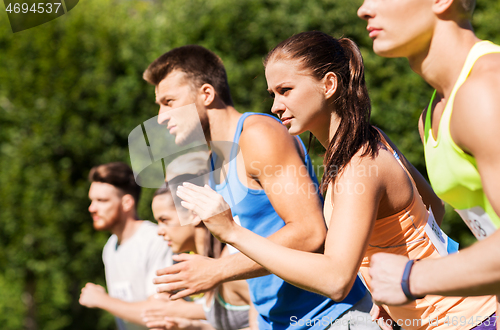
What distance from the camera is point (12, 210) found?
279 inches

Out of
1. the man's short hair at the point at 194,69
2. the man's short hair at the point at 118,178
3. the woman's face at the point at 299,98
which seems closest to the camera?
the woman's face at the point at 299,98

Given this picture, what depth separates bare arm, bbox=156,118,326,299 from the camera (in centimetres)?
198

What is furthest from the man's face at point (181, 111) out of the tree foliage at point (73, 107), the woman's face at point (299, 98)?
the tree foliage at point (73, 107)

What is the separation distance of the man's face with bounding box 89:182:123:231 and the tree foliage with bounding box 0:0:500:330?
1600mm

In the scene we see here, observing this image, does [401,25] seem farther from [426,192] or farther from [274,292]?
[274,292]

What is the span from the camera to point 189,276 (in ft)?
6.45

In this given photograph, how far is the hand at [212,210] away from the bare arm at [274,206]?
38cm

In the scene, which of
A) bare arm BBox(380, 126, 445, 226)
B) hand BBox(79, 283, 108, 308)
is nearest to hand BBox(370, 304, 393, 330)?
bare arm BBox(380, 126, 445, 226)

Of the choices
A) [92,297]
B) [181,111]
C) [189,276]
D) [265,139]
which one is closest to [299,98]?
[265,139]

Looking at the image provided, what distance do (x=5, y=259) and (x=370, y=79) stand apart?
6271mm

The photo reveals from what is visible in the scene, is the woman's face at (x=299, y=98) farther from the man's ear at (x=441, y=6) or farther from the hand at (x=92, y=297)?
the hand at (x=92, y=297)

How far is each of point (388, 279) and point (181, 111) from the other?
1.84 m

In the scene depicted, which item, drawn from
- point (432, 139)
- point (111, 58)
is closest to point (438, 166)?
point (432, 139)

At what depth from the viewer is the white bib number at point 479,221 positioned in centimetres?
134
